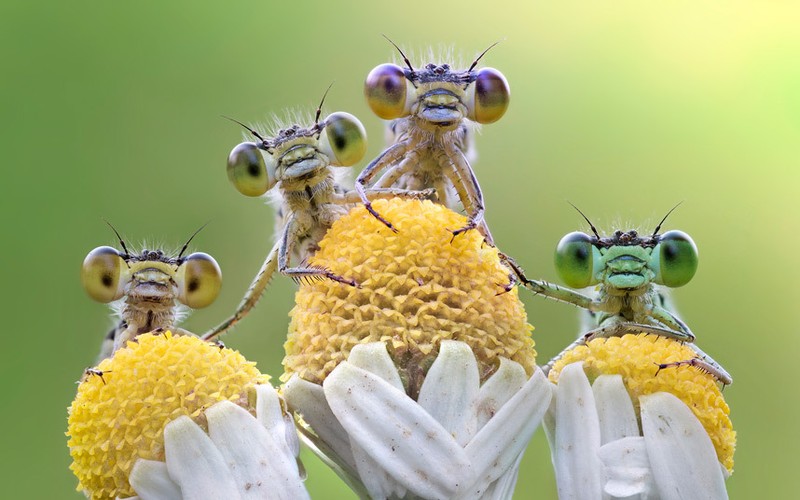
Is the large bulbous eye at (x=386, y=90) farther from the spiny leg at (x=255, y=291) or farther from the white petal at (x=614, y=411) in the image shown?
the white petal at (x=614, y=411)

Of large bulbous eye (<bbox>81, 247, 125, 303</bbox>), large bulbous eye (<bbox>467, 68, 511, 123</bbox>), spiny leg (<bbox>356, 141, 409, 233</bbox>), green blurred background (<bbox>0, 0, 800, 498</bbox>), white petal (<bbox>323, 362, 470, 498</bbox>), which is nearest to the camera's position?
white petal (<bbox>323, 362, 470, 498</bbox>)

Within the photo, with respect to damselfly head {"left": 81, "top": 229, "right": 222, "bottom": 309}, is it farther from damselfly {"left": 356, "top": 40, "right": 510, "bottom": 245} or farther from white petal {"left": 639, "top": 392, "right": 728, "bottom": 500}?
white petal {"left": 639, "top": 392, "right": 728, "bottom": 500}

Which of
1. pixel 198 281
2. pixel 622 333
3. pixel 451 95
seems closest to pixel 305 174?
pixel 198 281

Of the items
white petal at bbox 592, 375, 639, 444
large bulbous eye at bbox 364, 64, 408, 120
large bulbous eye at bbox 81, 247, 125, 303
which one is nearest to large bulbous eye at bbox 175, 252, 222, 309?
large bulbous eye at bbox 81, 247, 125, 303

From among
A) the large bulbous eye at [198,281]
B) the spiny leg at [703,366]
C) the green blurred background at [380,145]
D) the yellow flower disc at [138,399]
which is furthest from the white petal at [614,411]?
the green blurred background at [380,145]

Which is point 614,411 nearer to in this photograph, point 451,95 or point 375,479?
point 375,479
